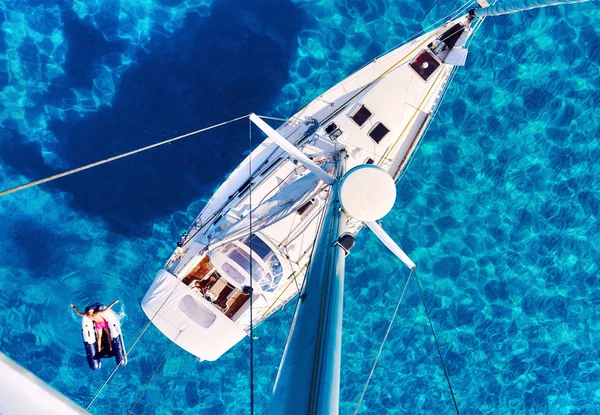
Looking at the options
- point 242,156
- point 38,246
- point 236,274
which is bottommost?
point 236,274

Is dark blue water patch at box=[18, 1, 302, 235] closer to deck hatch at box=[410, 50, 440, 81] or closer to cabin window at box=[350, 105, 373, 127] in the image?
cabin window at box=[350, 105, 373, 127]

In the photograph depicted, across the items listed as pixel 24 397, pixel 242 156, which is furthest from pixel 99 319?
pixel 24 397

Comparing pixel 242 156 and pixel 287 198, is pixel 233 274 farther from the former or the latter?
pixel 242 156

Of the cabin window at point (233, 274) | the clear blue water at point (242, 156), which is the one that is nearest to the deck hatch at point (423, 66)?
the clear blue water at point (242, 156)

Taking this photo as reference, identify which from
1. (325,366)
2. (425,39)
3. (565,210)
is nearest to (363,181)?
(325,366)

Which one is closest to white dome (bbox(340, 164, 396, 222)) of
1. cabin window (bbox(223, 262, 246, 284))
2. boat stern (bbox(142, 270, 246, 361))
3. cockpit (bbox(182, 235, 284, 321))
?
cockpit (bbox(182, 235, 284, 321))

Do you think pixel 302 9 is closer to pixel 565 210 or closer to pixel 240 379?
pixel 565 210
